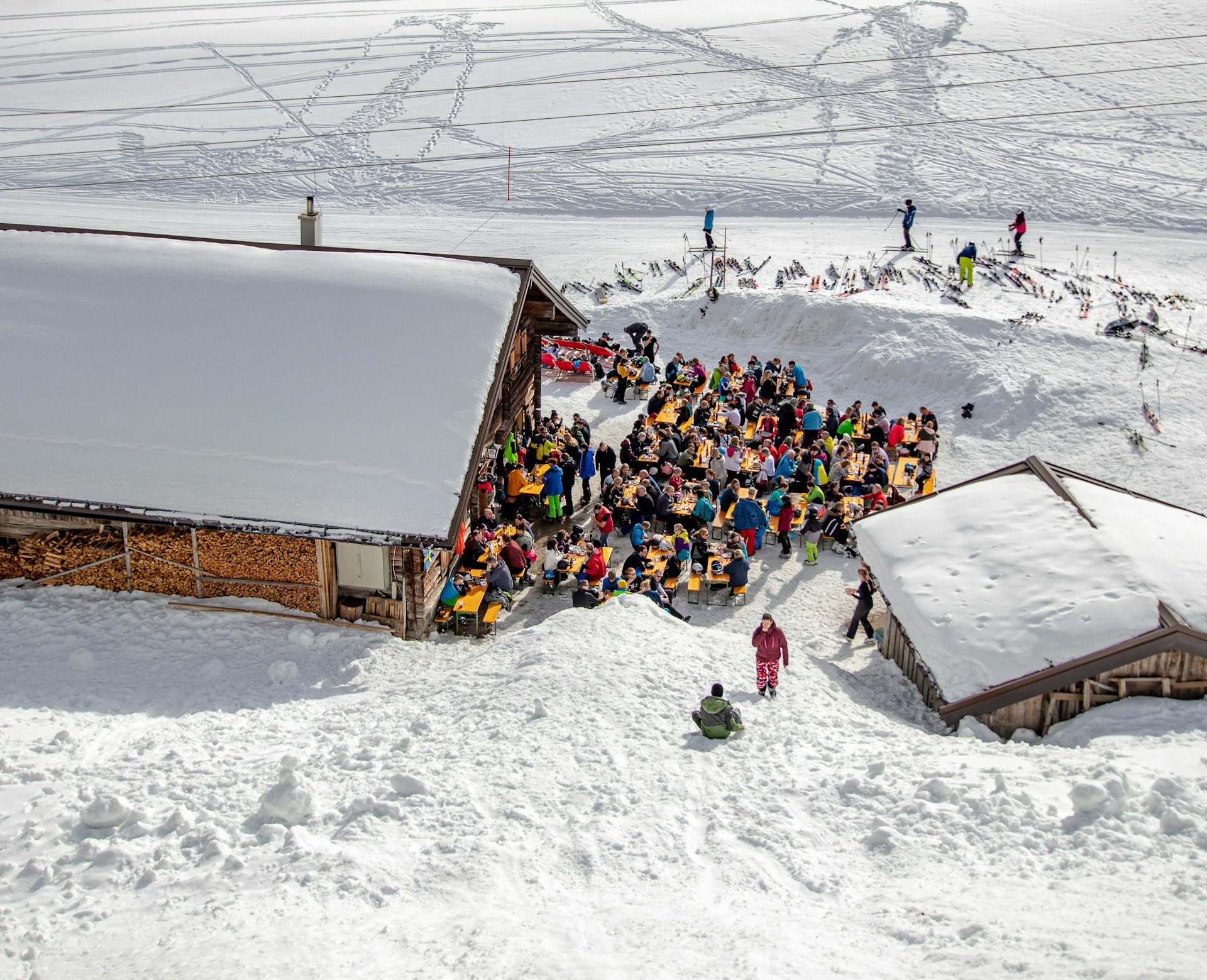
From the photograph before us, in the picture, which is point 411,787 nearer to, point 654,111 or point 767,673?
point 767,673

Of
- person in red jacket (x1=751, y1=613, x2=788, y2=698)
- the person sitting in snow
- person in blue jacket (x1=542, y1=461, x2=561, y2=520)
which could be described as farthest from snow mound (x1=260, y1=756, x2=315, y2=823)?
person in blue jacket (x1=542, y1=461, x2=561, y2=520)

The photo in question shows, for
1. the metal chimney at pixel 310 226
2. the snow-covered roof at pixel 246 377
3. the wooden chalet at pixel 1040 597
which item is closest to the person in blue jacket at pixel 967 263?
the wooden chalet at pixel 1040 597

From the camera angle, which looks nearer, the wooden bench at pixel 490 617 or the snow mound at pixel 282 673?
the snow mound at pixel 282 673

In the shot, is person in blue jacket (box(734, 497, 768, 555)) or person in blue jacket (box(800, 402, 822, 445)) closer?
person in blue jacket (box(734, 497, 768, 555))

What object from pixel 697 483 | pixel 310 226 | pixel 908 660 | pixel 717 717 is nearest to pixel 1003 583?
pixel 908 660

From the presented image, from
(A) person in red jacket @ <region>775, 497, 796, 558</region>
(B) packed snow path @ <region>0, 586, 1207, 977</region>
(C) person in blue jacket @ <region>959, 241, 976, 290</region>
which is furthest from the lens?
(C) person in blue jacket @ <region>959, 241, 976, 290</region>

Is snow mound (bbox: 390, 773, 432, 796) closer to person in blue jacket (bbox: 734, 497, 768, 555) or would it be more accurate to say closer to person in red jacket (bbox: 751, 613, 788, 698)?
person in red jacket (bbox: 751, 613, 788, 698)

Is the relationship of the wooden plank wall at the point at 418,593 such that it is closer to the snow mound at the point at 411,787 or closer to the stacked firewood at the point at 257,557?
the stacked firewood at the point at 257,557
